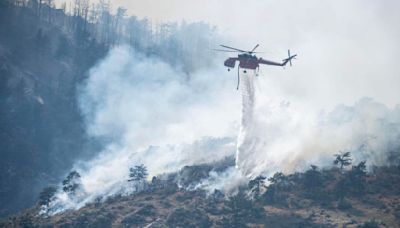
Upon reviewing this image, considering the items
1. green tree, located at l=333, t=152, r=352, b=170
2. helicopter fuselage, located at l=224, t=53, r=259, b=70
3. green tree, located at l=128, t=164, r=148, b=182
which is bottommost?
green tree, located at l=128, t=164, r=148, b=182

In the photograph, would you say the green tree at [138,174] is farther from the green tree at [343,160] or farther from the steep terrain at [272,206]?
the green tree at [343,160]

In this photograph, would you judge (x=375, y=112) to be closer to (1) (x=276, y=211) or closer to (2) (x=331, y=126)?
(2) (x=331, y=126)

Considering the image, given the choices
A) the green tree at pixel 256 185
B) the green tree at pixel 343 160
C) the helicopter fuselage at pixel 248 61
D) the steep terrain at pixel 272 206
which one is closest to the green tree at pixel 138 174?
the steep terrain at pixel 272 206

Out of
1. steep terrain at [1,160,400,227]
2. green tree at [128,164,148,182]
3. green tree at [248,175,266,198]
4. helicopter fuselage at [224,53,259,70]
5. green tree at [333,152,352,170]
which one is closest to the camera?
helicopter fuselage at [224,53,259,70]

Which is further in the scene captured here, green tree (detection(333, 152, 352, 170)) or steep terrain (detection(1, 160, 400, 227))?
green tree (detection(333, 152, 352, 170))

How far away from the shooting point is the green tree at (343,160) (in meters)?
159

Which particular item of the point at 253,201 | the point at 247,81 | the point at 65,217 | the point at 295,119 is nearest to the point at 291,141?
the point at 295,119

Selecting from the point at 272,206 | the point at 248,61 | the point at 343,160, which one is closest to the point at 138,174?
the point at 272,206

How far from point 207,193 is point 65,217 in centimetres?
4125

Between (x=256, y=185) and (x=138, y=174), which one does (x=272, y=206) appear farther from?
(x=138, y=174)

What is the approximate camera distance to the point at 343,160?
15950 centimetres

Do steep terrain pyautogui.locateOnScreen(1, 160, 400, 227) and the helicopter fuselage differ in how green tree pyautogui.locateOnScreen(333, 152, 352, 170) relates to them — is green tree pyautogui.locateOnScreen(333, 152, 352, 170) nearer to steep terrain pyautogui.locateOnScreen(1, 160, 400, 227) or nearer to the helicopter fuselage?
steep terrain pyautogui.locateOnScreen(1, 160, 400, 227)

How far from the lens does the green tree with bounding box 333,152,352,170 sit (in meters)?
159

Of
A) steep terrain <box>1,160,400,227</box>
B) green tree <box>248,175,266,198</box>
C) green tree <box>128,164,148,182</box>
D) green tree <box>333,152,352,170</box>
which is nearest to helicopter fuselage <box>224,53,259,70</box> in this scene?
steep terrain <box>1,160,400,227</box>
